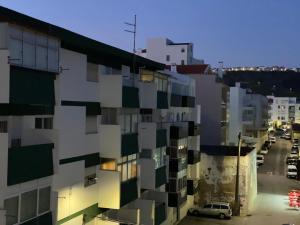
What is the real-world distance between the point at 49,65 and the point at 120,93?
6313 mm

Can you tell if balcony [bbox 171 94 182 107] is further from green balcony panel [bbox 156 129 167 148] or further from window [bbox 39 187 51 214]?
window [bbox 39 187 51 214]

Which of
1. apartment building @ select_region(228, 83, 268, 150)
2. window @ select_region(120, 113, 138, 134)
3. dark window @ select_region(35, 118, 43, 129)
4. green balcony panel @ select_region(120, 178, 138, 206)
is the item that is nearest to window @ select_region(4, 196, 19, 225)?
dark window @ select_region(35, 118, 43, 129)

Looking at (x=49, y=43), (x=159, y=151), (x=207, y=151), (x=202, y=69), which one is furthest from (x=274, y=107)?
(x=49, y=43)

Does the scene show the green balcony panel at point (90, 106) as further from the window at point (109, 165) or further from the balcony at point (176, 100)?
the balcony at point (176, 100)

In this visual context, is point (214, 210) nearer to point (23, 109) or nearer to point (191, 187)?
point (191, 187)

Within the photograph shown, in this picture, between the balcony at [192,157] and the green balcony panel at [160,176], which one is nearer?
the green balcony panel at [160,176]

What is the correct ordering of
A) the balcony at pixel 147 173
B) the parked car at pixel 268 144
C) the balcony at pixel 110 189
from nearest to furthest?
1. the balcony at pixel 110 189
2. the balcony at pixel 147 173
3. the parked car at pixel 268 144

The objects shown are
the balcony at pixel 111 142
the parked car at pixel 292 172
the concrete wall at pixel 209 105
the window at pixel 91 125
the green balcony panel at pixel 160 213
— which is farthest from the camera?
the parked car at pixel 292 172

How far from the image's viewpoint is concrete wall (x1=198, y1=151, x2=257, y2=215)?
45.1 meters

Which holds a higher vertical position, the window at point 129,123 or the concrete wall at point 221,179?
the window at point 129,123

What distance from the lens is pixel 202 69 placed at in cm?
6631

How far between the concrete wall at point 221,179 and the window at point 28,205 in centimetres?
3013


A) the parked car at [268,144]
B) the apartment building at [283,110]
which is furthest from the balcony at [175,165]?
the apartment building at [283,110]

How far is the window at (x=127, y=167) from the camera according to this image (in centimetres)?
2536
